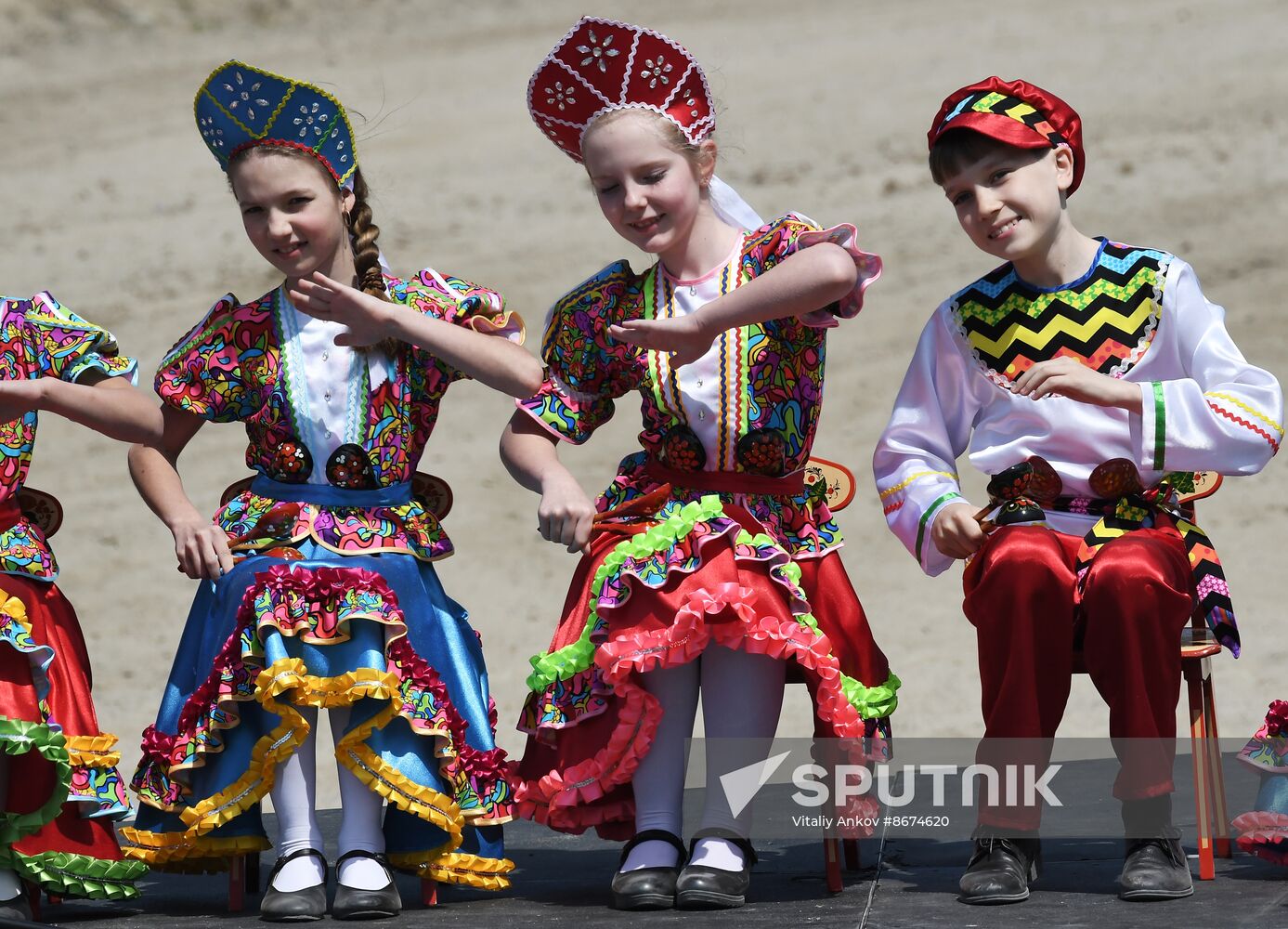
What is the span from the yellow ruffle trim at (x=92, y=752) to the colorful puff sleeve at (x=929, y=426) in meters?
1.49

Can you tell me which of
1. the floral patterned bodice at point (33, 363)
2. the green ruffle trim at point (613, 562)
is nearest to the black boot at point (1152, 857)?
the green ruffle trim at point (613, 562)

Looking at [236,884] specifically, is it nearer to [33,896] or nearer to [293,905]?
[293,905]

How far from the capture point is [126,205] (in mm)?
13633

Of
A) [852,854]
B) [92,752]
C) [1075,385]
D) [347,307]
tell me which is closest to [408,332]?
[347,307]

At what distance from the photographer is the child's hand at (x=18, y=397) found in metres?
3.58

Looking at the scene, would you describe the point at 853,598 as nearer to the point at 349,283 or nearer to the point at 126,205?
the point at 349,283

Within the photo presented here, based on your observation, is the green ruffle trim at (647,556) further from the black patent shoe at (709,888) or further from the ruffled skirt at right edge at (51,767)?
the ruffled skirt at right edge at (51,767)

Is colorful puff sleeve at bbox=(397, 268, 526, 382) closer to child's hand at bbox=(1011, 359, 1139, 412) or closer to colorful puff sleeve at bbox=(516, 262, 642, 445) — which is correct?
colorful puff sleeve at bbox=(516, 262, 642, 445)

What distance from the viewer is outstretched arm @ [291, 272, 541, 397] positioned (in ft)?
11.7

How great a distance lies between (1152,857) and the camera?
3.33m

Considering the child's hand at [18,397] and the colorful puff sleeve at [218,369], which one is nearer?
the child's hand at [18,397]

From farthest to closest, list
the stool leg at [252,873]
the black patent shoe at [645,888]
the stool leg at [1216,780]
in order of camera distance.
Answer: the stool leg at [252,873] → the stool leg at [1216,780] → the black patent shoe at [645,888]

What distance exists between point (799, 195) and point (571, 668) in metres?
9.20

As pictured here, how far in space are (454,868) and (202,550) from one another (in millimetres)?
732
